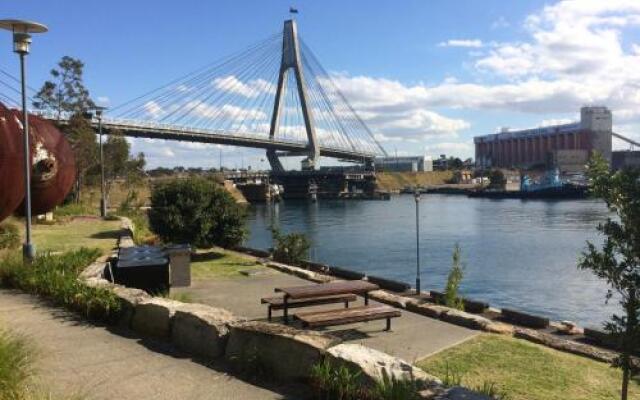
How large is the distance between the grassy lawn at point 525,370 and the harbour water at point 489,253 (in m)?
2.82

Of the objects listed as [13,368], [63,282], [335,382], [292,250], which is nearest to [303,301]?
[63,282]

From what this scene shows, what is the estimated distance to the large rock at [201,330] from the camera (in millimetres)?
6880

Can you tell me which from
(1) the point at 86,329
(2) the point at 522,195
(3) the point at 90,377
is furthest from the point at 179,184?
(2) the point at 522,195

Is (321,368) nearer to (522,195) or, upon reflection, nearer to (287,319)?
(287,319)

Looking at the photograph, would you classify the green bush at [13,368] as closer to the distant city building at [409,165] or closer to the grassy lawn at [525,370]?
the grassy lawn at [525,370]

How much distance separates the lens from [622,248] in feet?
17.5

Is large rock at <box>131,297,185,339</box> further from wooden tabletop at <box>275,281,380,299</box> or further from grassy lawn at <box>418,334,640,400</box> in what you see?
grassy lawn at <box>418,334,640,400</box>

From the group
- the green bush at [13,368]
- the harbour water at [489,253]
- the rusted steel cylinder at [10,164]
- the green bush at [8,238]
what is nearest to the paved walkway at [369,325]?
the harbour water at [489,253]

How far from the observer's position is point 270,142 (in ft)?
336

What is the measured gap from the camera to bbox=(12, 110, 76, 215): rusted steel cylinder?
20.2 m

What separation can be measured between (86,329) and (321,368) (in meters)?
3.80

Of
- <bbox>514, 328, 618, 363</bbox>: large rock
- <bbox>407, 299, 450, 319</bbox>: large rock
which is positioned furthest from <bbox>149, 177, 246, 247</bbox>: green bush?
<bbox>514, 328, 618, 363</bbox>: large rock

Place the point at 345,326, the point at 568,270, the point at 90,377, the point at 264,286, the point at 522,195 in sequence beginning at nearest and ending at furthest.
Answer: the point at 90,377 < the point at 345,326 < the point at 264,286 < the point at 568,270 < the point at 522,195

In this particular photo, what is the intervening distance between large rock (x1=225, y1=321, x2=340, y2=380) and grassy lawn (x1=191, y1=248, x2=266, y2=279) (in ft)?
28.5
